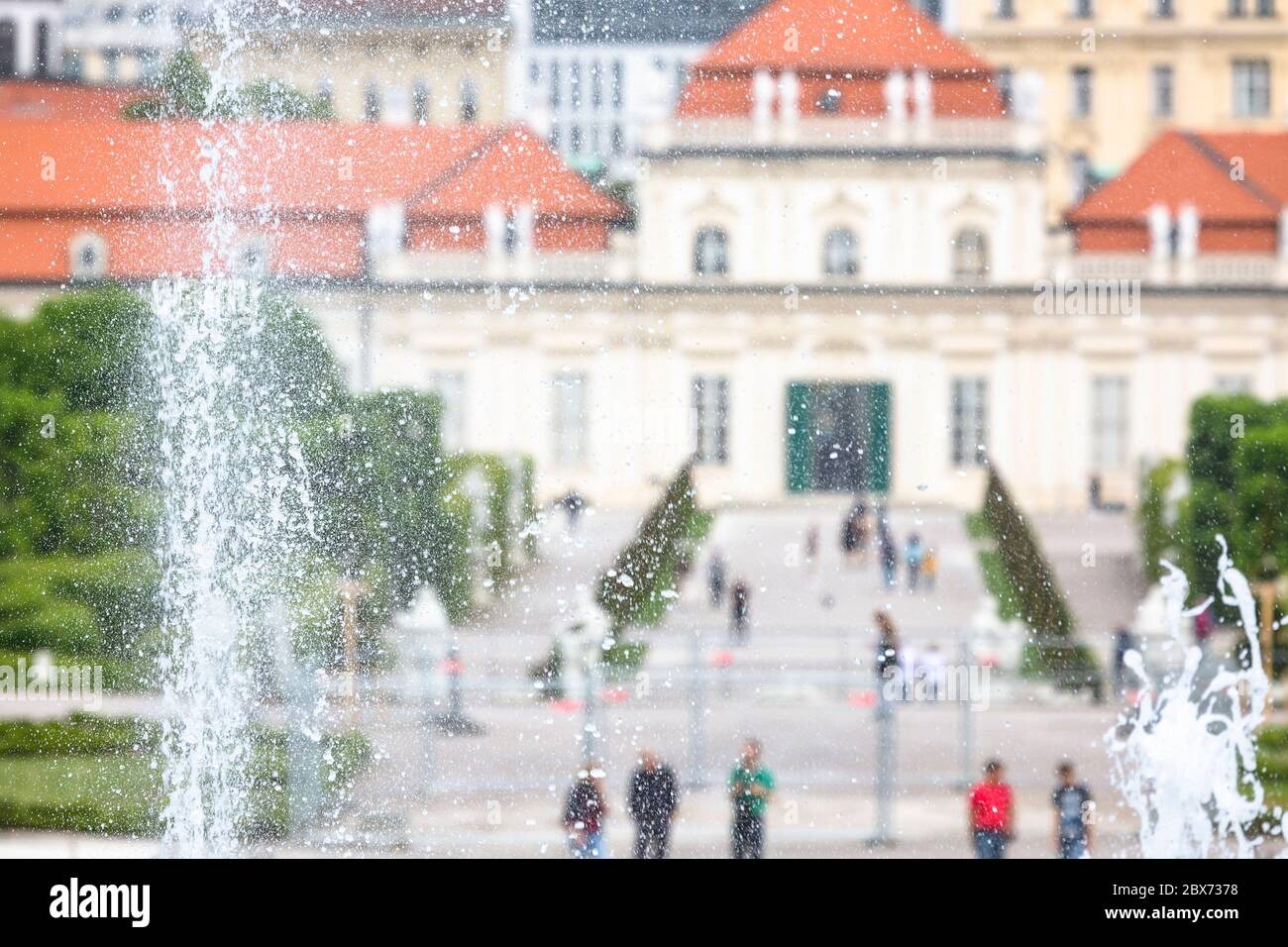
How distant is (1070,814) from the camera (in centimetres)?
1141

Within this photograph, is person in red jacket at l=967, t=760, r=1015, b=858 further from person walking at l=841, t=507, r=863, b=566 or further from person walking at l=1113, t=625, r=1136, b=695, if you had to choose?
person walking at l=841, t=507, r=863, b=566

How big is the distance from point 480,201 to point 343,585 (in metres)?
8.62

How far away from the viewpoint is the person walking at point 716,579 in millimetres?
18422

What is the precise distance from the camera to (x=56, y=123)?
2586 centimetres

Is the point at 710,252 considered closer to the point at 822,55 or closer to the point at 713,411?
the point at 713,411

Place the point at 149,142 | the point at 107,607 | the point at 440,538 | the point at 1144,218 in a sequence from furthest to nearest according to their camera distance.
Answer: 1. the point at 1144,218
2. the point at 149,142
3. the point at 440,538
4. the point at 107,607

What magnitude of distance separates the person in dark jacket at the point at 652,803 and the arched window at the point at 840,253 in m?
16.6

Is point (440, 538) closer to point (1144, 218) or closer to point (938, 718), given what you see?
point (938, 718)

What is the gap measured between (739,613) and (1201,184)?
1302cm

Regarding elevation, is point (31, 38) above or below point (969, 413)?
above

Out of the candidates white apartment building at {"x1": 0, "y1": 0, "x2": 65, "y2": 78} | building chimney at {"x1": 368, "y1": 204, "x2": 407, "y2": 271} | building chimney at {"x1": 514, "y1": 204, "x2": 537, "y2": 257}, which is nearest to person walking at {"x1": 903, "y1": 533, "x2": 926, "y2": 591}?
building chimney at {"x1": 514, "y1": 204, "x2": 537, "y2": 257}

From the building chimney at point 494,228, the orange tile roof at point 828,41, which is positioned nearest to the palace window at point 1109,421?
the orange tile roof at point 828,41

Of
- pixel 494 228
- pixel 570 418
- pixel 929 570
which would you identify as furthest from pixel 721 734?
pixel 570 418

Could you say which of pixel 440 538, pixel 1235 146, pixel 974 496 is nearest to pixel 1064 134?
pixel 1235 146
